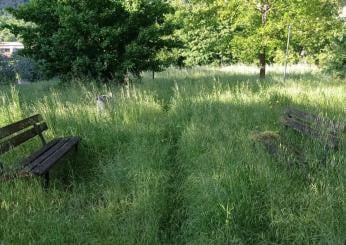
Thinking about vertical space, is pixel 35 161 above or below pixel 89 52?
below

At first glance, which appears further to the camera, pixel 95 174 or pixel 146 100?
pixel 146 100

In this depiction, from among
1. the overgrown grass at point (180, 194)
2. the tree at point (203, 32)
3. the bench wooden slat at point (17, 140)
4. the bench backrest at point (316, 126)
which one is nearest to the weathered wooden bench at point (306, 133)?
the bench backrest at point (316, 126)

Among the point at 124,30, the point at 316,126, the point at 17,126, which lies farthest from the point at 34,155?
the point at 124,30

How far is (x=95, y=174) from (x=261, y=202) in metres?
2.43

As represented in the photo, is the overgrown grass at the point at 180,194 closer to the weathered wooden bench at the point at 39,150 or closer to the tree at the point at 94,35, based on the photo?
the weathered wooden bench at the point at 39,150

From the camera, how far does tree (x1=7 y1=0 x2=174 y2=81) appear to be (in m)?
10.8

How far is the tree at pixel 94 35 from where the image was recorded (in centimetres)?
1077

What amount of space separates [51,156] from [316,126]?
11.5ft

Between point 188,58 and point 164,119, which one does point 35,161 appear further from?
point 188,58

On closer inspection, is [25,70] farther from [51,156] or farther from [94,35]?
[51,156]

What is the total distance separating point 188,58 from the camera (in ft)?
93.2

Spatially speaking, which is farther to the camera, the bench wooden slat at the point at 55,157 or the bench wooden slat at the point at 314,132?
the bench wooden slat at the point at 314,132

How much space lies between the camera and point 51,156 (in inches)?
190

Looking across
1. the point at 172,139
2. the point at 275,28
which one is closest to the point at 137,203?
the point at 172,139
